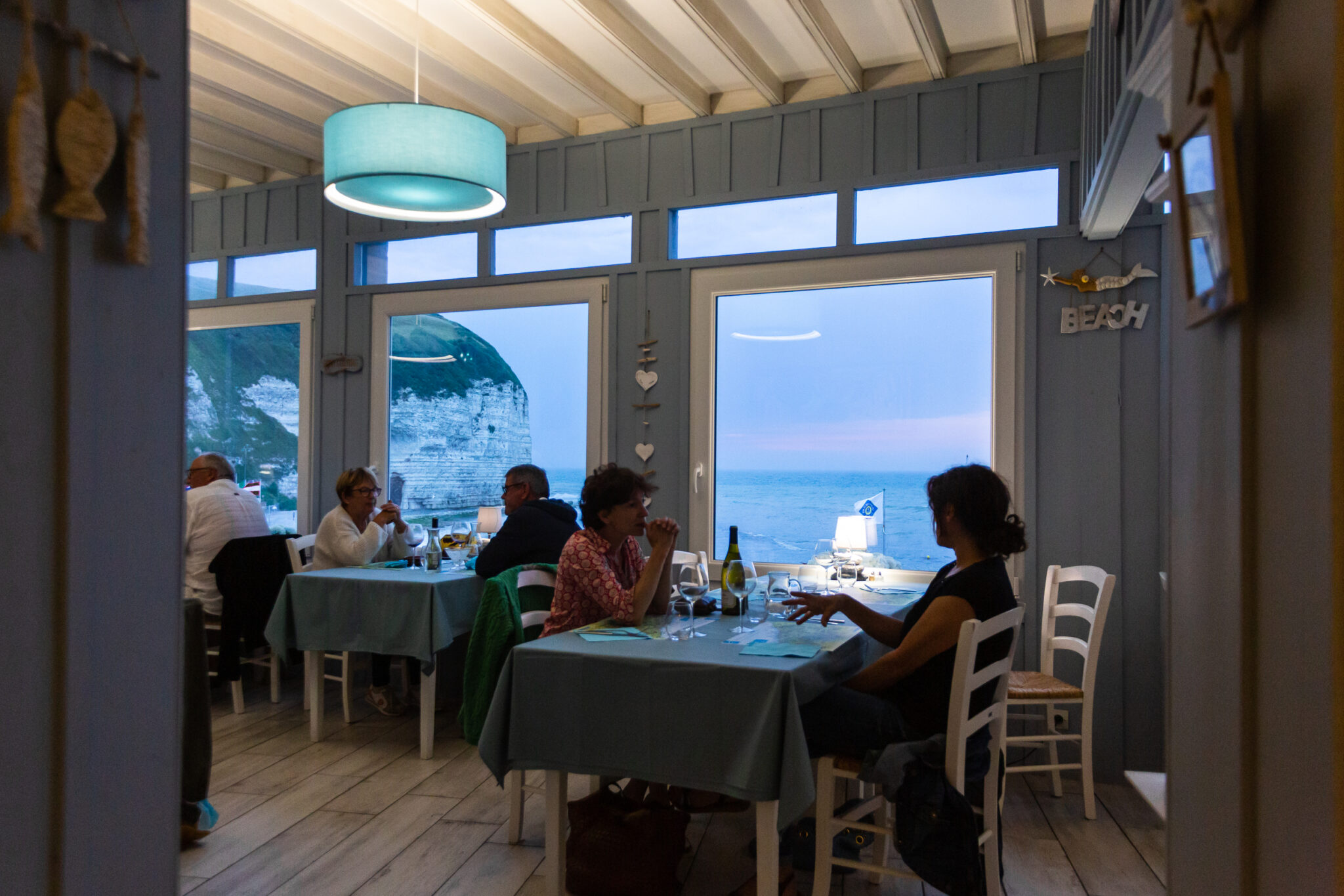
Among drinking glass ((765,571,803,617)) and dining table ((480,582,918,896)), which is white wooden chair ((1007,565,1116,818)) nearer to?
drinking glass ((765,571,803,617))

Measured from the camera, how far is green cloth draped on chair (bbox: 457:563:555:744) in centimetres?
299

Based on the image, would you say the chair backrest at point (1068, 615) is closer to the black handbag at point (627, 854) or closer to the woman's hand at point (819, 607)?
the woman's hand at point (819, 607)

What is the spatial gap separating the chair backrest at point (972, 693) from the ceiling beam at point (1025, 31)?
8.22 feet

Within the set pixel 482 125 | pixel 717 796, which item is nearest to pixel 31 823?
pixel 717 796

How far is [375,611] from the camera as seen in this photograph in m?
4.10

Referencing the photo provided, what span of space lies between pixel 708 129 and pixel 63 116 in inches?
153

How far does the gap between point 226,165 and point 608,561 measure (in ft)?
13.4

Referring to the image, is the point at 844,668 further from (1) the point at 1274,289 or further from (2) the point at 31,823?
(2) the point at 31,823

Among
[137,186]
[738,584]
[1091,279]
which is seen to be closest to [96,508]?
[137,186]

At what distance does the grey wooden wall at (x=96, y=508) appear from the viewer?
3.90 feet

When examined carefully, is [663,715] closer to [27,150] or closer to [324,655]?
[27,150]

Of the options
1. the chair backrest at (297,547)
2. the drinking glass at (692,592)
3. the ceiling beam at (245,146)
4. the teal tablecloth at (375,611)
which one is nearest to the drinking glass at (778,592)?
the drinking glass at (692,592)

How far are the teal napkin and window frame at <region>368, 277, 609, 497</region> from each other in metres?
2.56

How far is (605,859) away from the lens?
8.70 ft
